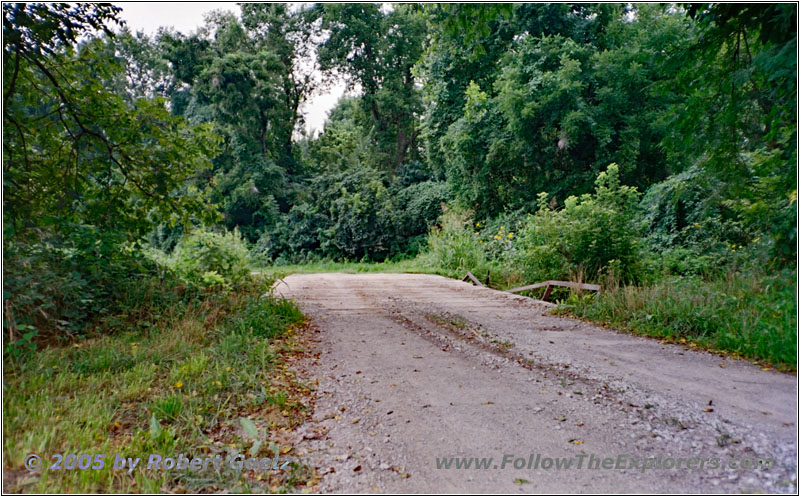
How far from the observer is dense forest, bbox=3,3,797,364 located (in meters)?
4.92

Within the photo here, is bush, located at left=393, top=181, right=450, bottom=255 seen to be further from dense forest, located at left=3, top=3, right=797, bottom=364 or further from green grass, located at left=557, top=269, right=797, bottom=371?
green grass, located at left=557, top=269, right=797, bottom=371

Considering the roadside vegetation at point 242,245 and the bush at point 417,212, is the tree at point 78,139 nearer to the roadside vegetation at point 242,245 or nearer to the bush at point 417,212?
the roadside vegetation at point 242,245

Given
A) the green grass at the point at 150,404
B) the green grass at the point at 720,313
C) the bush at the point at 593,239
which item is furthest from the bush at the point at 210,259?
the green grass at the point at 720,313

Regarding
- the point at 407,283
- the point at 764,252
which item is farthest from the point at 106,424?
the point at 407,283

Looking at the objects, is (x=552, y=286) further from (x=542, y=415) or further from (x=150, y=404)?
(x=150, y=404)

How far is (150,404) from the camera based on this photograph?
11.1 ft

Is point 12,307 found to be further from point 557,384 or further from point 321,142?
point 321,142

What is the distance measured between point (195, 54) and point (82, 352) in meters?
23.9

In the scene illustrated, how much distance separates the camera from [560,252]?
29.4 feet

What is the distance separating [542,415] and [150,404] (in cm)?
271

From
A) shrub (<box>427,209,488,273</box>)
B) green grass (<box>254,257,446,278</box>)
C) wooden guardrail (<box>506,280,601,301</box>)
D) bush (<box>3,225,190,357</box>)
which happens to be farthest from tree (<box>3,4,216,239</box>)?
green grass (<box>254,257,446,278</box>)

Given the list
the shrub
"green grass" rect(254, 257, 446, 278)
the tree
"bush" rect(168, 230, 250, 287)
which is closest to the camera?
the tree

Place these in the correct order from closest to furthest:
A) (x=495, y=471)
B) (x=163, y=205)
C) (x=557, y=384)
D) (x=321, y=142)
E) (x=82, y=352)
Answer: (x=495, y=471)
(x=557, y=384)
(x=82, y=352)
(x=163, y=205)
(x=321, y=142)

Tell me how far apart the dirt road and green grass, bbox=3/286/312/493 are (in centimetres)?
40
